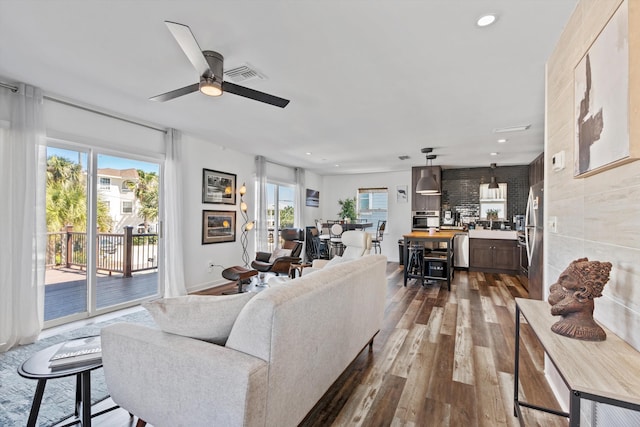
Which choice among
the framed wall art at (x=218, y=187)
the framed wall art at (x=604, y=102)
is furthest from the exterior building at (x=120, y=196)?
the framed wall art at (x=604, y=102)

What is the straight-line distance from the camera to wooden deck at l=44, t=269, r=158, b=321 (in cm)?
344

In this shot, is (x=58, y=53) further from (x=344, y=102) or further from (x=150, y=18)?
(x=344, y=102)

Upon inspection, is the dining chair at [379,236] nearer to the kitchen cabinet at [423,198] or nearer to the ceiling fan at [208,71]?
the kitchen cabinet at [423,198]

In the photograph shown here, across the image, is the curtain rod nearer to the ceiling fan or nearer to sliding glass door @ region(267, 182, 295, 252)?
the ceiling fan

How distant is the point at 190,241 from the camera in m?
4.84

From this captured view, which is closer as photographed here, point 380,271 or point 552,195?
point 552,195

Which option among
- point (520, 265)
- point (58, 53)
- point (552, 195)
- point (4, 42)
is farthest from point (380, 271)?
point (520, 265)

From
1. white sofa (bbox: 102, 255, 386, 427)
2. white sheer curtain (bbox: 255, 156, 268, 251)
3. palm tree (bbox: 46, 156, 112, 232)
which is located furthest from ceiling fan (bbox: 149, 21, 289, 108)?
white sheer curtain (bbox: 255, 156, 268, 251)

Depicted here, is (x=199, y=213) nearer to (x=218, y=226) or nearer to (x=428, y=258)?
(x=218, y=226)

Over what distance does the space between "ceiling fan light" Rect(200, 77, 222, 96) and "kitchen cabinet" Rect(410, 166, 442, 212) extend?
6041 millimetres

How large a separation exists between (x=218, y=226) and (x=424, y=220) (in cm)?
527

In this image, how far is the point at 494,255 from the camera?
21.8 feet

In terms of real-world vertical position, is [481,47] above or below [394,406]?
above

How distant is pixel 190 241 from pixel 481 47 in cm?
458
